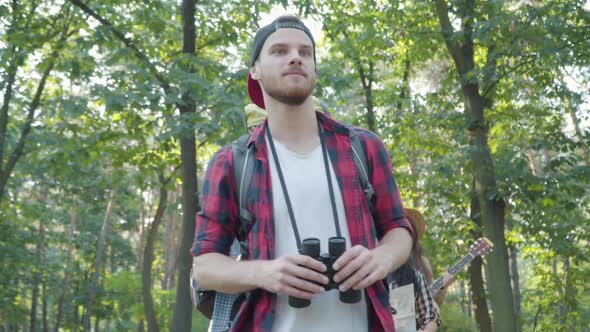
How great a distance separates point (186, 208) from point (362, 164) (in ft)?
30.3

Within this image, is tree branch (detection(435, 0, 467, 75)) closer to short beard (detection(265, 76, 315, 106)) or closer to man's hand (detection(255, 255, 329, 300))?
short beard (detection(265, 76, 315, 106))

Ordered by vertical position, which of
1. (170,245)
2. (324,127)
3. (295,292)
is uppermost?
(170,245)

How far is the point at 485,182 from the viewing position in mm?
11805

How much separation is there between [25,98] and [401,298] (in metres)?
14.4

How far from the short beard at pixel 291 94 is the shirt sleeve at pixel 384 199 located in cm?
28

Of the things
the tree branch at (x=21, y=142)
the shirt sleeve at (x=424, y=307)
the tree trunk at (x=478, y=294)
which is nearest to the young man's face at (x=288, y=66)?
the shirt sleeve at (x=424, y=307)

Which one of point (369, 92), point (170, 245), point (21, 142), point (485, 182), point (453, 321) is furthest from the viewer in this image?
point (170, 245)

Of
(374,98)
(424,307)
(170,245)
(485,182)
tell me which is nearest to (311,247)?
(424,307)

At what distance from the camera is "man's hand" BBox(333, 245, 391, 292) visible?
168 cm

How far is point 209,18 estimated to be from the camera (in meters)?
13.0

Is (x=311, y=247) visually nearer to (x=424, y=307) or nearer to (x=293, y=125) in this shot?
(x=293, y=125)

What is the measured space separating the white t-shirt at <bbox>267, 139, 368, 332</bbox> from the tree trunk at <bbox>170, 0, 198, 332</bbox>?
876 cm

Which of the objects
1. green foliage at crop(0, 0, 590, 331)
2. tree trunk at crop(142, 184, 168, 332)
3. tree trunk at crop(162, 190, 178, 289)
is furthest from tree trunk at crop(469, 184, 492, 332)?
tree trunk at crop(162, 190, 178, 289)

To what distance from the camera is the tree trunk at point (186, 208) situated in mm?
11000
